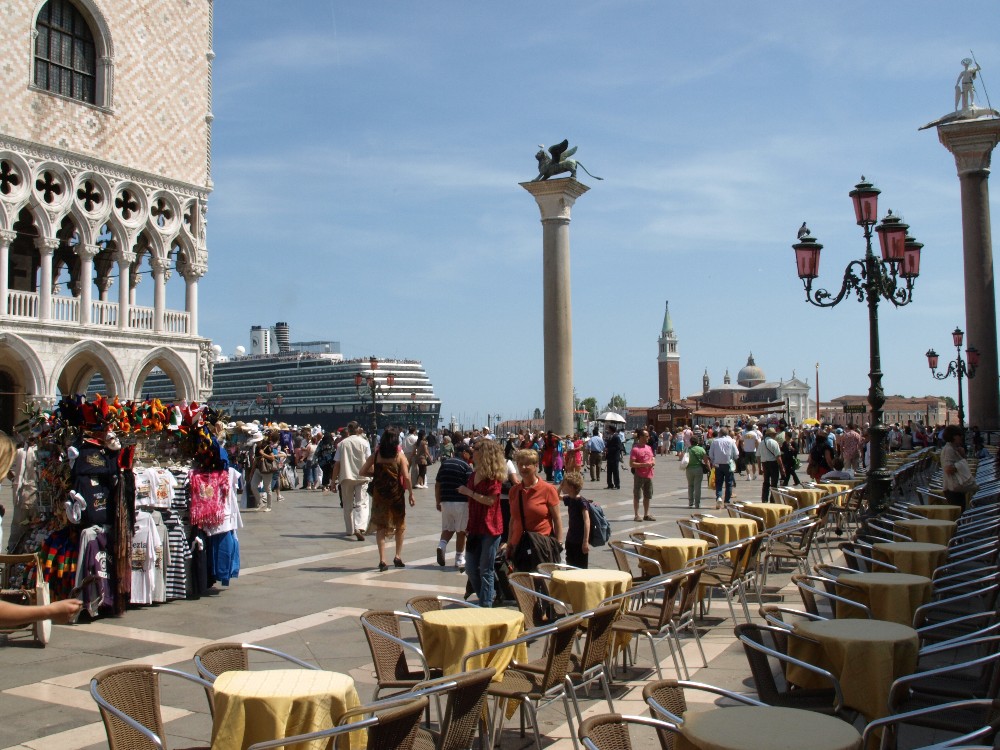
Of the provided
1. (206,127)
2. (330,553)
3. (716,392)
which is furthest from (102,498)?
(716,392)

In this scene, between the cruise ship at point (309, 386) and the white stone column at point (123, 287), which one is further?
the cruise ship at point (309, 386)

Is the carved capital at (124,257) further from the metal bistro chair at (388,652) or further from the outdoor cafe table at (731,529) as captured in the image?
the metal bistro chair at (388,652)

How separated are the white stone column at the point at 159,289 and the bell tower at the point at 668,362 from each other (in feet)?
401

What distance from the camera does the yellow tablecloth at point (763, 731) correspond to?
300 cm

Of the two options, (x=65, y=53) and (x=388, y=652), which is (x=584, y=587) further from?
(x=65, y=53)

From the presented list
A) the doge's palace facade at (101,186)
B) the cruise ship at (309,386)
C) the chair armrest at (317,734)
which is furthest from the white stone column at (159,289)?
the cruise ship at (309,386)

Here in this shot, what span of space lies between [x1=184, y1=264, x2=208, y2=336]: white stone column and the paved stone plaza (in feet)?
60.0

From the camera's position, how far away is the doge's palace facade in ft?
78.9

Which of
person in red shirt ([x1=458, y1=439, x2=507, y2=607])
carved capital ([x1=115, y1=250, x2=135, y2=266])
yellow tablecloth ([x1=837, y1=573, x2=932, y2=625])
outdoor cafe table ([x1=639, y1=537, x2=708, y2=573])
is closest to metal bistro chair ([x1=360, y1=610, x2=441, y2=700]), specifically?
person in red shirt ([x1=458, y1=439, x2=507, y2=607])

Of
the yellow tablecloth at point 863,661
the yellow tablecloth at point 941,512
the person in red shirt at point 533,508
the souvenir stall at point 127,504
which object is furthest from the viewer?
the yellow tablecloth at point 941,512

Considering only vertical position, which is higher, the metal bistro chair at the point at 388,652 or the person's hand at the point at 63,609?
the person's hand at the point at 63,609

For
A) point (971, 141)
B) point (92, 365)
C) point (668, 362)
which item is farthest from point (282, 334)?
point (971, 141)

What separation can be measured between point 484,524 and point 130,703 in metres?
3.91

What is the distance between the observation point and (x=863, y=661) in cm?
429
